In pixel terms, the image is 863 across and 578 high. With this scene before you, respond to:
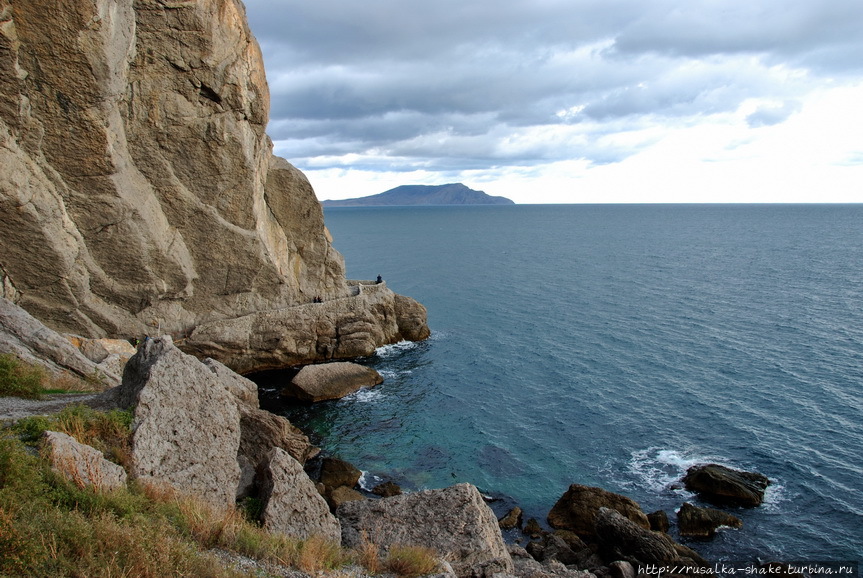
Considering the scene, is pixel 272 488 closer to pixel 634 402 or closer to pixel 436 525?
pixel 436 525

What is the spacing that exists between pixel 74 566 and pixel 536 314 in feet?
162

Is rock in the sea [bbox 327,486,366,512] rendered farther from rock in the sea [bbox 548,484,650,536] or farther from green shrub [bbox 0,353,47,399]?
green shrub [bbox 0,353,47,399]

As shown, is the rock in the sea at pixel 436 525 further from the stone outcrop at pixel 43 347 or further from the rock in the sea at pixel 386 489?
the stone outcrop at pixel 43 347

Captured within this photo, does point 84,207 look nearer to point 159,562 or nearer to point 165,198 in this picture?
point 165,198

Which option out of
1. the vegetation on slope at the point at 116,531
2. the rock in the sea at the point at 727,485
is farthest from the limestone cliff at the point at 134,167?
the rock in the sea at the point at 727,485

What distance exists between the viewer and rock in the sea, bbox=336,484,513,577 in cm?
1369

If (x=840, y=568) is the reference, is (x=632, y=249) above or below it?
above

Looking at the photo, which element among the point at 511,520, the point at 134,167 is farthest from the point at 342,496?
the point at 134,167

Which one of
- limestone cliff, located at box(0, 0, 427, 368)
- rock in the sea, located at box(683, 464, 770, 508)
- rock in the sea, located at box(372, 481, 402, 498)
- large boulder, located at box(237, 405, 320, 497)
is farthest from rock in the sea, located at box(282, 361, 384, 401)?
rock in the sea, located at box(683, 464, 770, 508)

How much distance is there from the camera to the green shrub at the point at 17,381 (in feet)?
58.6

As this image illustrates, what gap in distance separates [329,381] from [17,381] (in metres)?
A: 18.7

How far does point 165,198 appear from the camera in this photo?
34.6 m

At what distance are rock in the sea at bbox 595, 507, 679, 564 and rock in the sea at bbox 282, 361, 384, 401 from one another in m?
18.7

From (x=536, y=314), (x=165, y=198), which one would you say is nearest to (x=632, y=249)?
(x=536, y=314)
